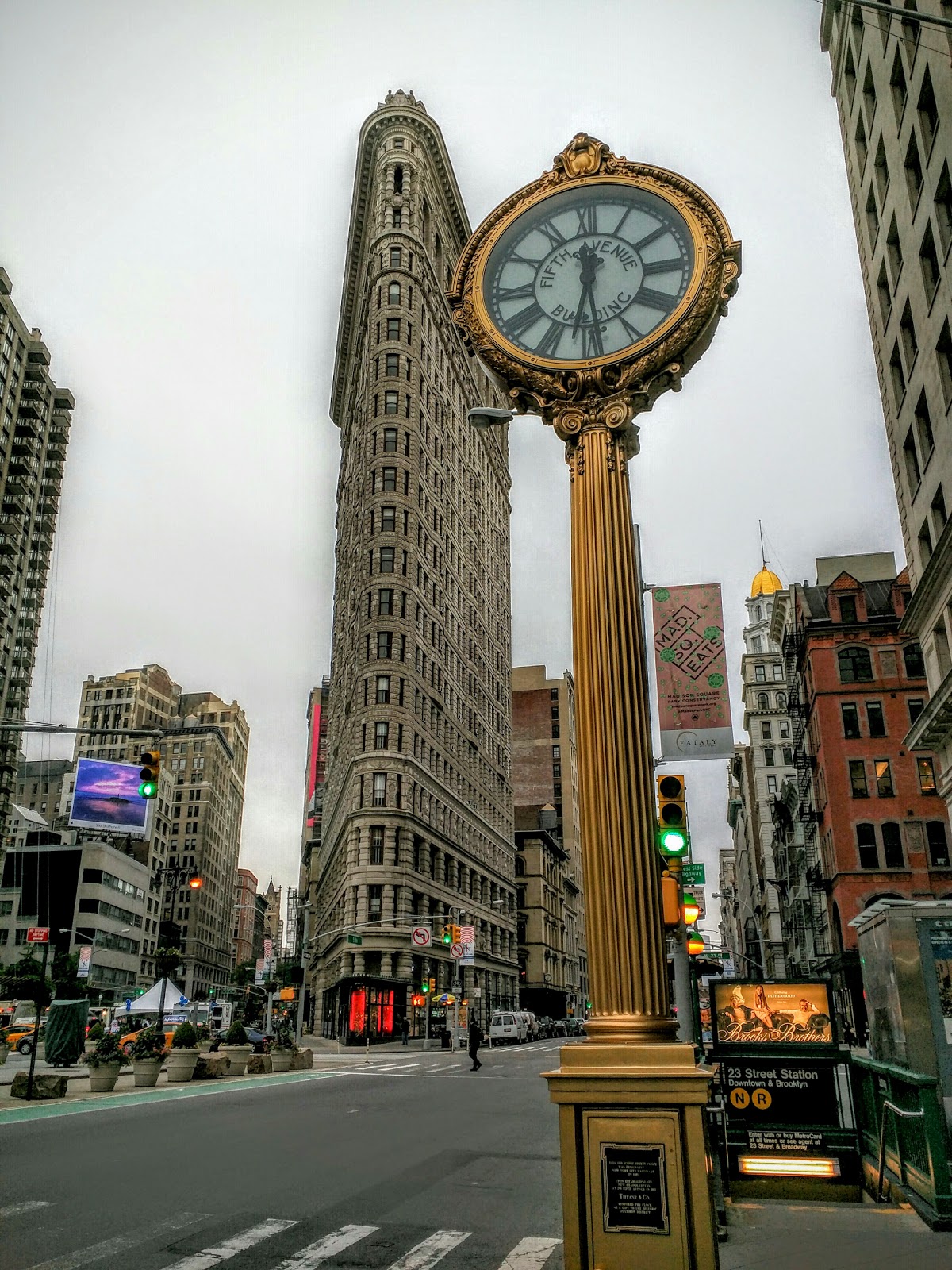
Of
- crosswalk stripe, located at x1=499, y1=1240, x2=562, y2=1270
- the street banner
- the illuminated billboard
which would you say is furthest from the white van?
crosswalk stripe, located at x1=499, y1=1240, x2=562, y2=1270

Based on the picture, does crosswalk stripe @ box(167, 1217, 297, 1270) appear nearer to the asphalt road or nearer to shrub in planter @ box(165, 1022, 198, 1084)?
the asphalt road

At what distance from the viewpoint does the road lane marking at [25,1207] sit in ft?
30.6

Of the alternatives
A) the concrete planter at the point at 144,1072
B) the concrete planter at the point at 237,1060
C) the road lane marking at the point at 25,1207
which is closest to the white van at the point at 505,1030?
the concrete planter at the point at 237,1060

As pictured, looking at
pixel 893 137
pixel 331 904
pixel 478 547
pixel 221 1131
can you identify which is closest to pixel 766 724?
pixel 478 547

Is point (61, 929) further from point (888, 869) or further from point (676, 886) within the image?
point (676, 886)

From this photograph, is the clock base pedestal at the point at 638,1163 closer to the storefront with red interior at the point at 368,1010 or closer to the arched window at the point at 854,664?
the storefront with red interior at the point at 368,1010

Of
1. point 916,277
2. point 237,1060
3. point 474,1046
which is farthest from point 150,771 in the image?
point 916,277

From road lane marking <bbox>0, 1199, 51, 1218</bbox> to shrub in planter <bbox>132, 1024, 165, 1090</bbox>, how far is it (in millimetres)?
16881

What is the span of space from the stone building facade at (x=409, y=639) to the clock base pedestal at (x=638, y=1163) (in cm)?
5193

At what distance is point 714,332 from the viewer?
745 centimetres

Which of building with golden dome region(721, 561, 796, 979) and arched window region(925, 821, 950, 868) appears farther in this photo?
building with golden dome region(721, 561, 796, 979)

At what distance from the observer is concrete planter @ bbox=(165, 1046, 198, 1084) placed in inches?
1073

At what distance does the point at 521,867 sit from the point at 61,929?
48.8 meters

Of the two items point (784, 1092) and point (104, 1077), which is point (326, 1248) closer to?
point (784, 1092)
